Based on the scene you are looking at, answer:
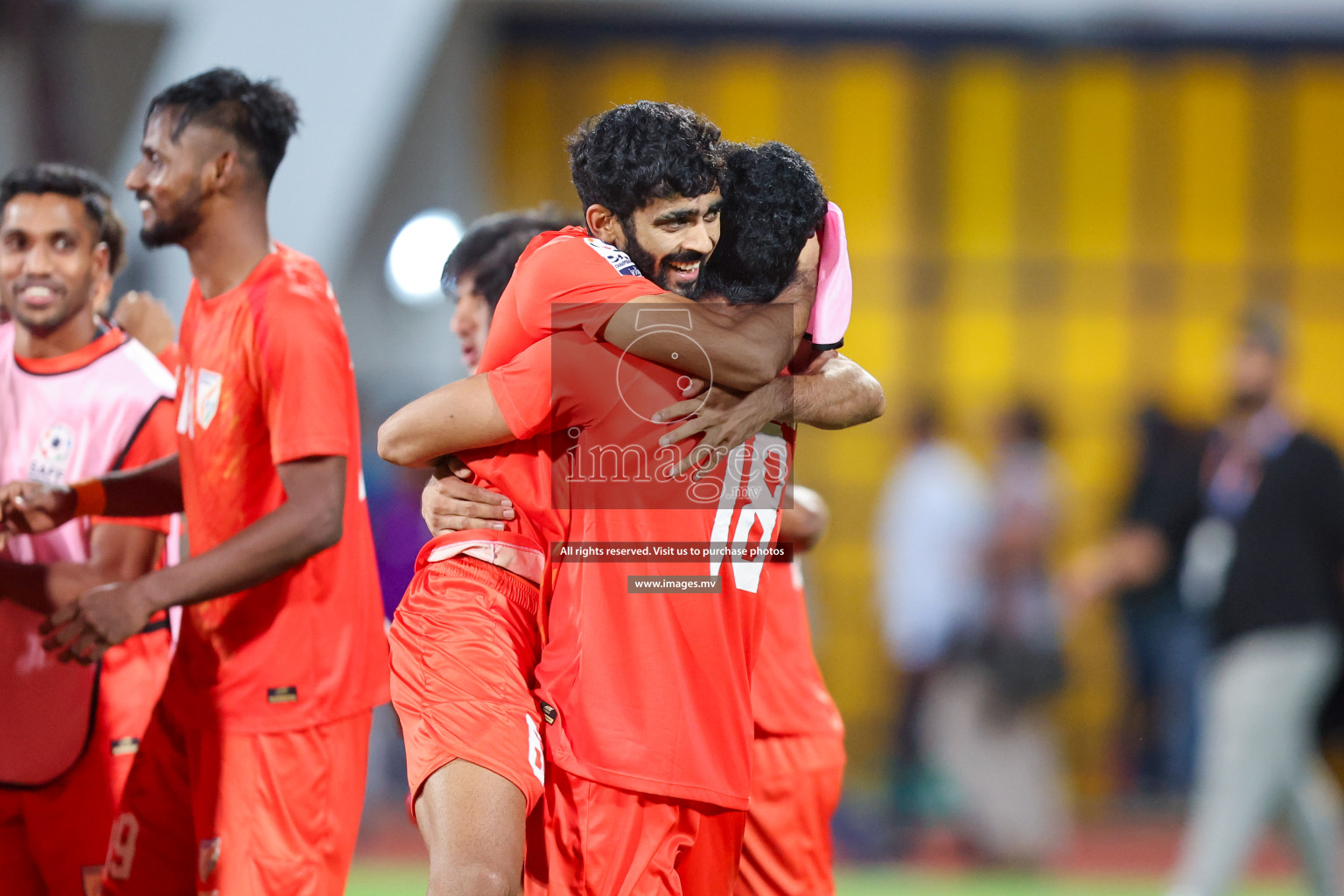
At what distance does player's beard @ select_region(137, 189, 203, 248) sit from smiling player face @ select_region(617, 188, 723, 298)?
1126mm

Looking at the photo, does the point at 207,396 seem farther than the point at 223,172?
No

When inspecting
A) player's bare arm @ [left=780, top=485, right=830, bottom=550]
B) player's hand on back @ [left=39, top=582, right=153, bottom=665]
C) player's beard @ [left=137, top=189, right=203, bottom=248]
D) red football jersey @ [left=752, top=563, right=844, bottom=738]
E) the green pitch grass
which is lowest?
the green pitch grass

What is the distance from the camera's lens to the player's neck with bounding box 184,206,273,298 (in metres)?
3.58

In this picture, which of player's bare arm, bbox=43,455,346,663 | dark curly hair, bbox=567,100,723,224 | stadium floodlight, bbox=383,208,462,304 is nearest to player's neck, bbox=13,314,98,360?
player's bare arm, bbox=43,455,346,663

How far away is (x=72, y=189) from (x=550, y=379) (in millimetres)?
1789

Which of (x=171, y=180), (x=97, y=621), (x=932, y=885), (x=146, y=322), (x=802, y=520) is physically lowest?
(x=932, y=885)

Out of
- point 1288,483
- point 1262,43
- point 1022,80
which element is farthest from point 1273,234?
point 1288,483

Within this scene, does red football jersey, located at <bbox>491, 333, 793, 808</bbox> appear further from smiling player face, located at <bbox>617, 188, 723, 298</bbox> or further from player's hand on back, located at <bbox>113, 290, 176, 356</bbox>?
player's hand on back, located at <bbox>113, 290, 176, 356</bbox>

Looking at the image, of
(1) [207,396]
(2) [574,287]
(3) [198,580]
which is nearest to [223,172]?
(1) [207,396]

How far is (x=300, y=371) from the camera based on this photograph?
3.37 meters

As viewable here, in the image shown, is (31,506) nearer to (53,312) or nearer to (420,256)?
(53,312)

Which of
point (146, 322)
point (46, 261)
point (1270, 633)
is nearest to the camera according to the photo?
point (46, 261)

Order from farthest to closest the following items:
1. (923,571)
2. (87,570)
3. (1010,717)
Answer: (923,571) < (1010,717) < (87,570)

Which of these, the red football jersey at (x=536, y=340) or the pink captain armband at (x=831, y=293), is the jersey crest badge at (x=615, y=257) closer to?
the red football jersey at (x=536, y=340)
